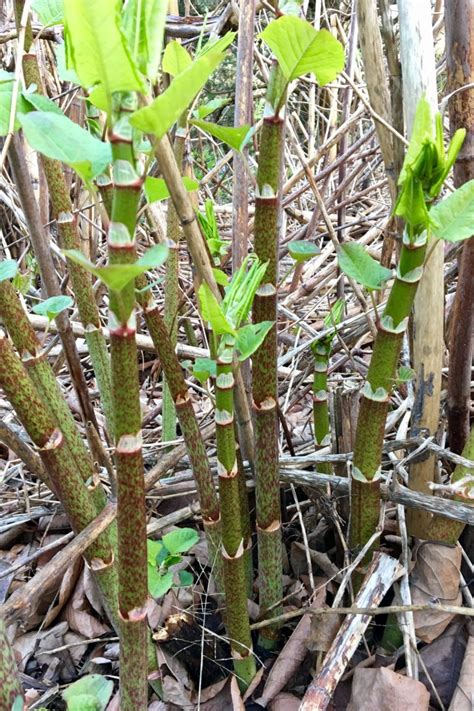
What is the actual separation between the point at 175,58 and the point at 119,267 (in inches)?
18.4

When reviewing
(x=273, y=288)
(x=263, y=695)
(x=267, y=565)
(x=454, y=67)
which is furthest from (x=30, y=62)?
(x=263, y=695)

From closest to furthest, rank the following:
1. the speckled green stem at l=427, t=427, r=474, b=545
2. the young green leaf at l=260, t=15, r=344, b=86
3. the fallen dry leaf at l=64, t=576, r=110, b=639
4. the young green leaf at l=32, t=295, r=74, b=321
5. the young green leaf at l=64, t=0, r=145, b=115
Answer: the young green leaf at l=64, t=0, r=145, b=115
the young green leaf at l=260, t=15, r=344, b=86
the young green leaf at l=32, t=295, r=74, b=321
the speckled green stem at l=427, t=427, r=474, b=545
the fallen dry leaf at l=64, t=576, r=110, b=639

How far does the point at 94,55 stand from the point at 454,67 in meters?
0.58

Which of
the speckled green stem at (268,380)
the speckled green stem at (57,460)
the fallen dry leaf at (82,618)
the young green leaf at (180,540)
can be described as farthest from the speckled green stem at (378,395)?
the fallen dry leaf at (82,618)

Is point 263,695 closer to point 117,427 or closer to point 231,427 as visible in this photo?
point 231,427

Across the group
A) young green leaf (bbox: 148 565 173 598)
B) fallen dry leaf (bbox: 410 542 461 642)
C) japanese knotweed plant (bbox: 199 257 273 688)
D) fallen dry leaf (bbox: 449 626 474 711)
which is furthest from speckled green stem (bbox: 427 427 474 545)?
young green leaf (bbox: 148 565 173 598)

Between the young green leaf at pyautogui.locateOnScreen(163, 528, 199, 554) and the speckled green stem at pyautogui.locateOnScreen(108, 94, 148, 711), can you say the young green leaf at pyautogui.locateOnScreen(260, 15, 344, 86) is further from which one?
the young green leaf at pyautogui.locateOnScreen(163, 528, 199, 554)

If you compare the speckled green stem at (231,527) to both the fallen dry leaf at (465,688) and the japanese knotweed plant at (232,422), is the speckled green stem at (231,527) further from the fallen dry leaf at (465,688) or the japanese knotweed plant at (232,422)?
the fallen dry leaf at (465,688)

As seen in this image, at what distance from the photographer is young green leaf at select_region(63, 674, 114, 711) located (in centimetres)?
61

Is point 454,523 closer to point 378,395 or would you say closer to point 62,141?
point 378,395

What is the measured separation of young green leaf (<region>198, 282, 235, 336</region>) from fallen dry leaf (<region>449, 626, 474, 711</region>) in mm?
541

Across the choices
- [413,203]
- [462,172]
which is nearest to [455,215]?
[413,203]

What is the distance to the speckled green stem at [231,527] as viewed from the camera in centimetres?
61

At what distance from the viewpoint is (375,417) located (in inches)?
25.5
